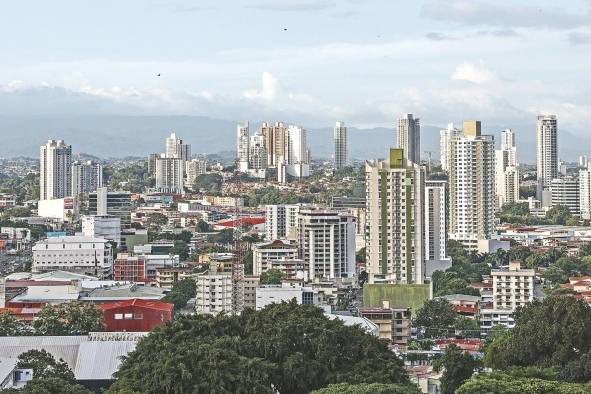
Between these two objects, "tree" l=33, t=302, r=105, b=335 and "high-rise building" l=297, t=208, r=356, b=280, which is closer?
"tree" l=33, t=302, r=105, b=335

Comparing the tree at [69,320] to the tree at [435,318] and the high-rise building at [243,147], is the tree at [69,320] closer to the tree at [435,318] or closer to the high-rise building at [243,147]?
the tree at [435,318]

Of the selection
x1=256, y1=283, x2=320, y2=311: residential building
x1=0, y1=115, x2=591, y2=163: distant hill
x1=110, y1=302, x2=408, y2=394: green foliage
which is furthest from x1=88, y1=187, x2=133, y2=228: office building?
x1=0, y1=115, x2=591, y2=163: distant hill

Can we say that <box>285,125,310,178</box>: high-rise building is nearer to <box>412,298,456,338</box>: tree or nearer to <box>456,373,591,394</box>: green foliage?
<box>412,298,456,338</box>: tree

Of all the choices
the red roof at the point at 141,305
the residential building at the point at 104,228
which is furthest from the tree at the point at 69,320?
the residential building at the point at 104,228

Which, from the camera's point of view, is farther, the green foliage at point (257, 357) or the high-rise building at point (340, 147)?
the high-rise building at point (340, 147)

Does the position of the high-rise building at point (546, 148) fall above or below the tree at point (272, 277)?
above

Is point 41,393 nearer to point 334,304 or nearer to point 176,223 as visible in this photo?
point 334,304

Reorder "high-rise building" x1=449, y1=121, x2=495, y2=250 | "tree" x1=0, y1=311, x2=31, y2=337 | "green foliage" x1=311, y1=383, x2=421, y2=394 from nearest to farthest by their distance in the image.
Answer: "green foliage" x1=311, y1=383, x2=421, y2=394, "tree" x1=0, y1=311, x2=31, y2=337, "high-rise building" x1=449, y1=121, x2=495, y2=250
